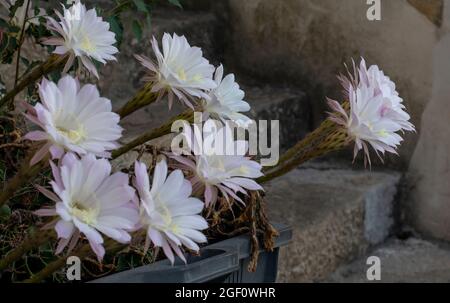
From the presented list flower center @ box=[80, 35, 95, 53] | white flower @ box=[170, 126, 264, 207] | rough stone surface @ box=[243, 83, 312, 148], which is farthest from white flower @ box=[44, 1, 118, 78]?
rough stone surface @ box=[243, 83, 312, 148]

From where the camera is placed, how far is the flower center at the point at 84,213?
87cm

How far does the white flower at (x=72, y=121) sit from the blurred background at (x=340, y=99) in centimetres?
149

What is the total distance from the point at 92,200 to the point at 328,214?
1.69 meters

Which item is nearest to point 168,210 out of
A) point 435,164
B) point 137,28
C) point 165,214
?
point 165,214

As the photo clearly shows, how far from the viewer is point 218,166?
103 cm

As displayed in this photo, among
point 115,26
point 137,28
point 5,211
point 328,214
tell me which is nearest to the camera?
point 5,211

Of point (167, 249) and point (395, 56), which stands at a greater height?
point (395, 56)

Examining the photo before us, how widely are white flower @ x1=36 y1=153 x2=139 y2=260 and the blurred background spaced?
5.00 feet

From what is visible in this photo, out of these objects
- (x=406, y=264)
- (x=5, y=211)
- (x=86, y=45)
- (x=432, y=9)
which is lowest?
(x=406, y=264)

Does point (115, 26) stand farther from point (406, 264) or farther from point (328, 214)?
point (406, 264)

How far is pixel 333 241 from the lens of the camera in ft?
8.43

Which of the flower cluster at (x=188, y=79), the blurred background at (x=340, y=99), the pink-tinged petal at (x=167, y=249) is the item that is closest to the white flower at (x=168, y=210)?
the pink-tinged petal at (x=167, y=249)

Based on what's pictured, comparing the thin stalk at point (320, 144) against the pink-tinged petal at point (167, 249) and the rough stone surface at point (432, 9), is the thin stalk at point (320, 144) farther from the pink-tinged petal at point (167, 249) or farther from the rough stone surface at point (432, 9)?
the rough stone surface at point (432, 9)

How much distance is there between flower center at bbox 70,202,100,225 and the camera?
87cm
